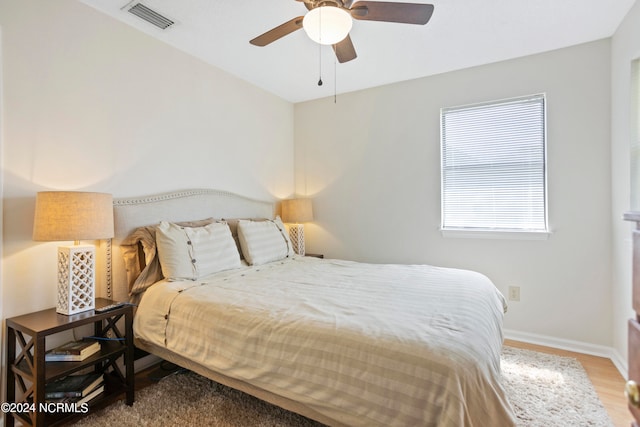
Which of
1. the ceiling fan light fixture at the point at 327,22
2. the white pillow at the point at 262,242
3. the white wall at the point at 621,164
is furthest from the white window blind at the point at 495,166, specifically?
the ceiling fan light fixture at the point at 327,22

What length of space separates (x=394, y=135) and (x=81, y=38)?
276 cm

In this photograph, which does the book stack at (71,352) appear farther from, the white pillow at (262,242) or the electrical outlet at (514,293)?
the electrical outlet at (514,293)

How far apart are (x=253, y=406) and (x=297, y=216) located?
2.05 m

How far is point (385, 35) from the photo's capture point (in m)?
2.45

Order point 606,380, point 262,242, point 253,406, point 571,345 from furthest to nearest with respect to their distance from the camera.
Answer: point 262,242 < point 571,345 < point 606,380 < point 253,406

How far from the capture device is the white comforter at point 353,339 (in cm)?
111

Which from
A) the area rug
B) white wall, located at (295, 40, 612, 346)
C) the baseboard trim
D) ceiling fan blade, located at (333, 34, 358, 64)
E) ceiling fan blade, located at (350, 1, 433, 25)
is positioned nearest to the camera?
ceiling fan blade, located at (350, 1, 433, 25)

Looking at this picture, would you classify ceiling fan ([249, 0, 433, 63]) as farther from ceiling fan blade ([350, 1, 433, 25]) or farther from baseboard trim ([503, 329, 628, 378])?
baseboard trim ([503, 329, 628, 378])

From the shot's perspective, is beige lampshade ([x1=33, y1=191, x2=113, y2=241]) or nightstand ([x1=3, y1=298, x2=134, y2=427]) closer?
nightstand ([x1=3, y1=298, x2=134, y2=427])

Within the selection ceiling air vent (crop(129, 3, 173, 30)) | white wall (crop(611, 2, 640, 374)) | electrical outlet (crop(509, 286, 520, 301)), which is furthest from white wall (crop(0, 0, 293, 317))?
white wall (crop(611, 2, 640, 374))

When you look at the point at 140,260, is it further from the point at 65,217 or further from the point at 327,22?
the point at 327,22

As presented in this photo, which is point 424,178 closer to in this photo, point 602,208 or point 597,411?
point 602,208

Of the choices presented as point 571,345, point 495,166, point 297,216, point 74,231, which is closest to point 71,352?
point 74,231

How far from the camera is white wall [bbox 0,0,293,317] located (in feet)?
5.83
